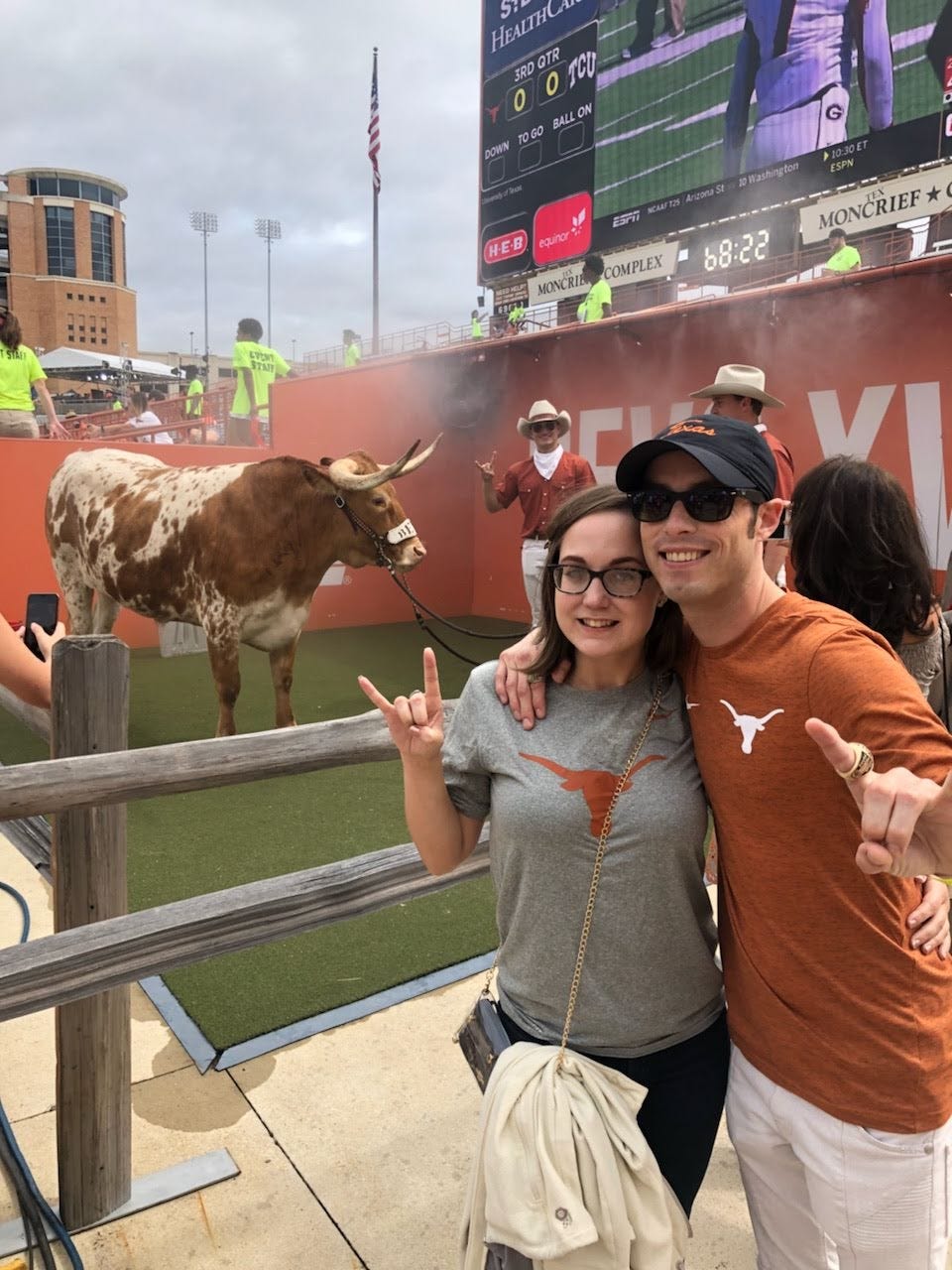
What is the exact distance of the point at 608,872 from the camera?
1.33 m

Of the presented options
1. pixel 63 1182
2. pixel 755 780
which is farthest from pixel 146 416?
pixel 755 780

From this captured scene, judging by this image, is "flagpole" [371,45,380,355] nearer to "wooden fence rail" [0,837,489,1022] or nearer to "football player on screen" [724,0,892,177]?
"football player on screen" [724,0,892,177]

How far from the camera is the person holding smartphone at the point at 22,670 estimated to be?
180 centimetres

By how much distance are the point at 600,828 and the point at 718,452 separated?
22.7 inches

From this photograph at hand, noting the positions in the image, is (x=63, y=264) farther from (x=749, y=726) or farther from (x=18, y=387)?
(x=749, y=726)

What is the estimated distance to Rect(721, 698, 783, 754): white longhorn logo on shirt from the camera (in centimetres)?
123

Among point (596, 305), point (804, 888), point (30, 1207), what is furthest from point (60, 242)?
point (804, 888)

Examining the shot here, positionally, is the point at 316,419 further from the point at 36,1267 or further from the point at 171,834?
the point at 36,1267

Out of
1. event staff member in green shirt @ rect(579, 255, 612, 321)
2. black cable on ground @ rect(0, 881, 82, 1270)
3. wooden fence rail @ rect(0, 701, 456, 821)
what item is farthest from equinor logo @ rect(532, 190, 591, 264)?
black cable on ground @ rect(0, 881, 82, 1270)

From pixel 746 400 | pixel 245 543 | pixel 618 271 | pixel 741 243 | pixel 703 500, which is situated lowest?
pixel 245 543

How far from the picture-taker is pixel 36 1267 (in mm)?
1997

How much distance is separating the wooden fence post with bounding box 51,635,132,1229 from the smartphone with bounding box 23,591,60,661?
170mm

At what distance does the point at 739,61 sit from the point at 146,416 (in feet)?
38.7

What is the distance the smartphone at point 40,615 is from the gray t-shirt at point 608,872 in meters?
1.17
